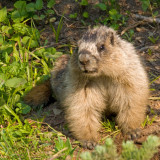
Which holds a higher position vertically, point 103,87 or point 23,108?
point 103,87

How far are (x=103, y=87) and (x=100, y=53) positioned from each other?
566mm

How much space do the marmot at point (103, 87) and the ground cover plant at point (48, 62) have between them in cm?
22

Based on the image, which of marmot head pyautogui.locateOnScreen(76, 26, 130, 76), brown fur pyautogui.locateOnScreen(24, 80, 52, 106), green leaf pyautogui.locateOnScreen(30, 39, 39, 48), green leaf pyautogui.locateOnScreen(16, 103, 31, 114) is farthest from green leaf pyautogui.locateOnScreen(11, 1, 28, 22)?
marmot head pyautogui.locateOnScreen(76, 26, 130, 76)

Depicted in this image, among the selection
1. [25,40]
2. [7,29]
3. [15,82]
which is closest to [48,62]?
[25,40]

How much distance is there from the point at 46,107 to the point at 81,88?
128 centimetres

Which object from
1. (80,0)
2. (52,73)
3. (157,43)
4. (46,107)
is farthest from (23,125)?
(80,0)

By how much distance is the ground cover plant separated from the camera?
3.96 metres

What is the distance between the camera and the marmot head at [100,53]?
3.51 m

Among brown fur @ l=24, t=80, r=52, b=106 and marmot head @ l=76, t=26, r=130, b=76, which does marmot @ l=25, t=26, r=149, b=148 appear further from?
brown fur @ l=24, t=80, r=52, b=106

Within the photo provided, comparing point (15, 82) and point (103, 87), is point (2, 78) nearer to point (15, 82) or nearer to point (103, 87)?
point (15, 82)

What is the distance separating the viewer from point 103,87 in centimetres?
406

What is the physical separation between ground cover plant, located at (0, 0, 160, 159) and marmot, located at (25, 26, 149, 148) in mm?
223

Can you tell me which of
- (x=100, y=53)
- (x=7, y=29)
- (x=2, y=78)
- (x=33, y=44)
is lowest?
(x=33, y=44)

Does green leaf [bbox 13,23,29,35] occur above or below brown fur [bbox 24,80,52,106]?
above
